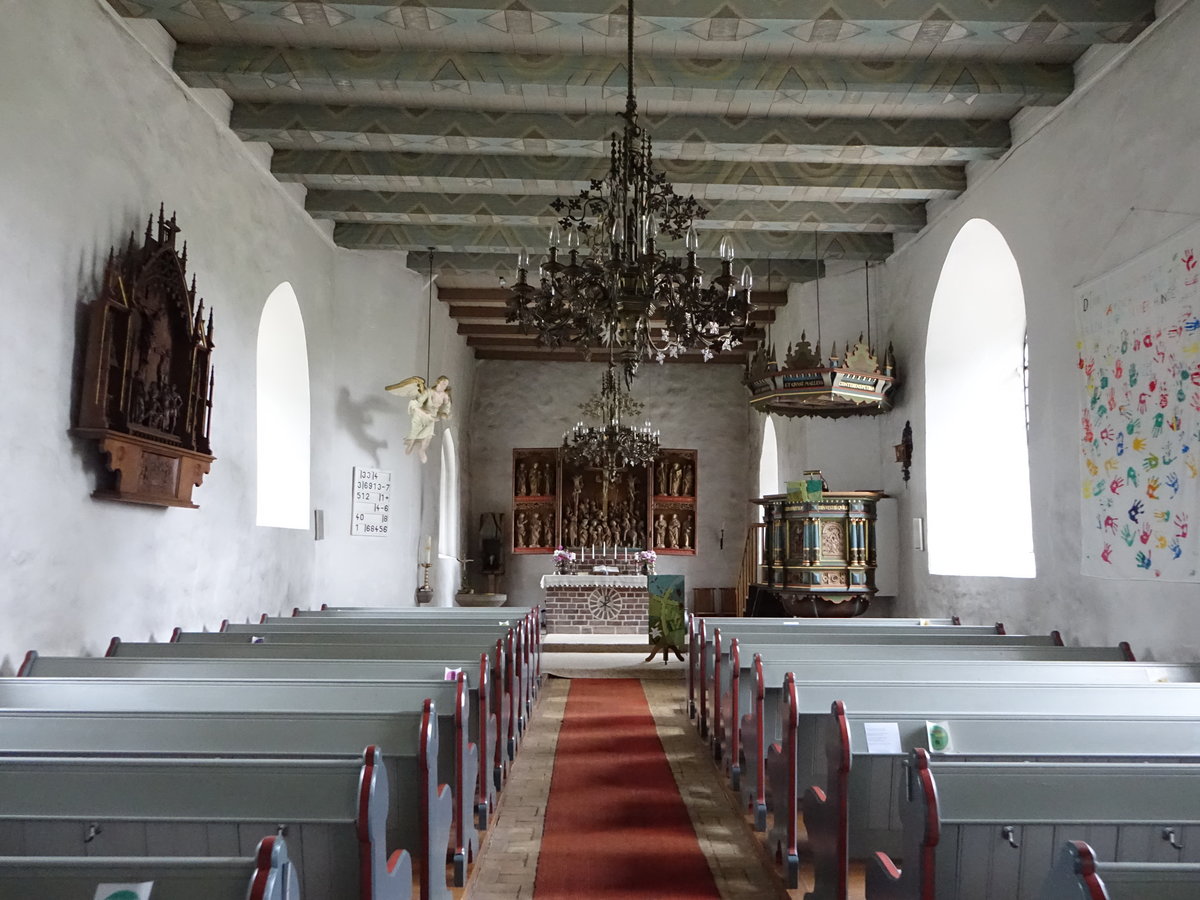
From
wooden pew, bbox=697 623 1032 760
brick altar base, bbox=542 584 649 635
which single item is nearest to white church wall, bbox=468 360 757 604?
brick altar base, bbox=542 584 649 635

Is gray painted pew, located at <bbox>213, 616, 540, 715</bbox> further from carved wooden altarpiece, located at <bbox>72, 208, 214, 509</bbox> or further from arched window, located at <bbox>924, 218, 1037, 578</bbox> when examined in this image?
arched window, located at <bbox>924, 218, 1037, 578</bbox>

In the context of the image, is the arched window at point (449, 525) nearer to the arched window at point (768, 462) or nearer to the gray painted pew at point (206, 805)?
the arched window at point (768, 462)

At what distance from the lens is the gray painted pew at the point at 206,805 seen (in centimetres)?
226

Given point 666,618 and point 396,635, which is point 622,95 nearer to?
point 396,635

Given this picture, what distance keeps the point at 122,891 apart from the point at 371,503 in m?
8.27

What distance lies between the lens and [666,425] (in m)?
15.9

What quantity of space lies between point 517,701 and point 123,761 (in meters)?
3.89

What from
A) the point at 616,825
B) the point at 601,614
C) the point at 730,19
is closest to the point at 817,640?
the point at 616,825

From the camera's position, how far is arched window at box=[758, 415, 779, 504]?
13971 mm

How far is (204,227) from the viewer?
253 inches

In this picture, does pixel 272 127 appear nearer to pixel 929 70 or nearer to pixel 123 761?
pixel 929 70

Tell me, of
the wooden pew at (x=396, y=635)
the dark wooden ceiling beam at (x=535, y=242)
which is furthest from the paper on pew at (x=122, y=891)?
the dark wooden ceiling beam at (x=535, y=242)

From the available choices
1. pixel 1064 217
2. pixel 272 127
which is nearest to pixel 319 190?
pixel 272 127

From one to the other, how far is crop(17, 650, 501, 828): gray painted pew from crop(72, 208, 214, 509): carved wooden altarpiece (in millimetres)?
983
